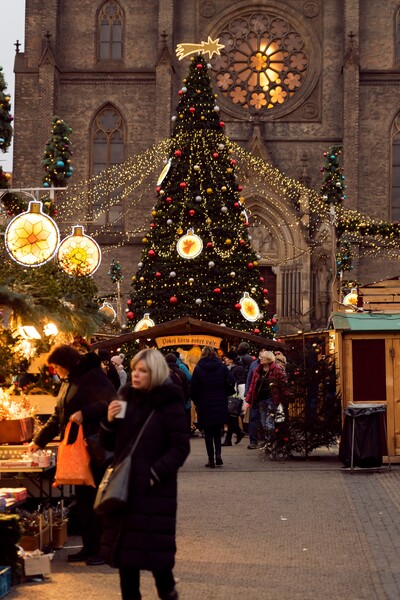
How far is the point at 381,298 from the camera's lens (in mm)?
18625

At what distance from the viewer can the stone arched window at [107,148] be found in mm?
45656

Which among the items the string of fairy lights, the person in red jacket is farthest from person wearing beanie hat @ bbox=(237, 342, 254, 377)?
the string of fairy lights

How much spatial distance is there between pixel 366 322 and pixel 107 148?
29.9m

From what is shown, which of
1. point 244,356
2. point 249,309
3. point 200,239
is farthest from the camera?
point 249,309

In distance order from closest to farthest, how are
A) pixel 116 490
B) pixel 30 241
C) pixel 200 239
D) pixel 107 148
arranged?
pixel 116 490 → pixel 30 241 → pixel 200 239 → pixel 107 148

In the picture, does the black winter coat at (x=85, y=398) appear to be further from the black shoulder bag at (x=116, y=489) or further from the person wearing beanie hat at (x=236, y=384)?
the person wearing beanie hat at (x=236, y=384)

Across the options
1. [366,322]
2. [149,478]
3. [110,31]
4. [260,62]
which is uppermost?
[110,31]

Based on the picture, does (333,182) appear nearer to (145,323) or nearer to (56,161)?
(145,323)

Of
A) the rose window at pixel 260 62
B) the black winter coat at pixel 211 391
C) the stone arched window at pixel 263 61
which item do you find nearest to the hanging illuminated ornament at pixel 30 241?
the black winter coat at pixel 211 391

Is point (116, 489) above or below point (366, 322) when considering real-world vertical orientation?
below

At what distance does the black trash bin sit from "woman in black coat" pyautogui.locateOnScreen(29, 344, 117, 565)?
7.34m

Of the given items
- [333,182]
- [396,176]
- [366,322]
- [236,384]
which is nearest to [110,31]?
[396,176]

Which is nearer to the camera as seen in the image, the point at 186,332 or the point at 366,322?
the point at 366,322

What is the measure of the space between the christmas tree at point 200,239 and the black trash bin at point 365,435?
34.9 feet
